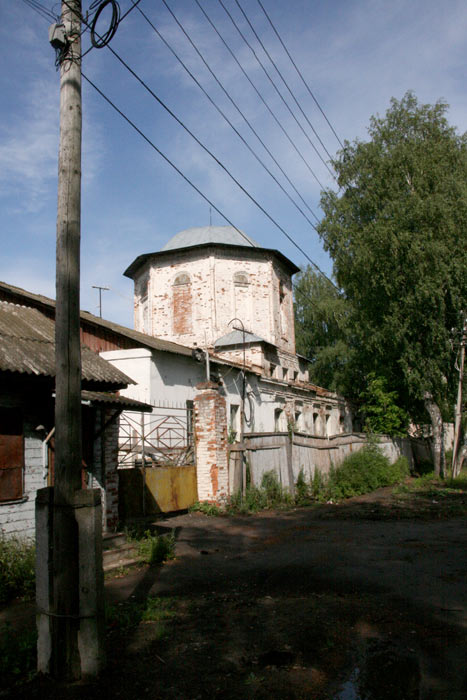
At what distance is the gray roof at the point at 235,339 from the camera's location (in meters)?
23.0

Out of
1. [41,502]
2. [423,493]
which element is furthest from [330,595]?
[423,493]

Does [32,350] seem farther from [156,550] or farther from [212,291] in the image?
[212,291]

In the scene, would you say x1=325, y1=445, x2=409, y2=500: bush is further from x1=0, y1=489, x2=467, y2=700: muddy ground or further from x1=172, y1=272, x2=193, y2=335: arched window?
x1=172, y1=272, x2=193, y2=335: arched window

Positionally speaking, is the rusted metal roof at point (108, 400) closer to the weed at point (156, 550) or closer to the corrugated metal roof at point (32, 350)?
the corrugated metal roof at point (32, 350)

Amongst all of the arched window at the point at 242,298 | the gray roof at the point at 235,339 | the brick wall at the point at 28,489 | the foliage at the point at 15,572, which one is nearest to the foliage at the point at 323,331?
the arched window at the point at 242,298

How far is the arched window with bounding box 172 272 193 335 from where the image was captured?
25.0 metres

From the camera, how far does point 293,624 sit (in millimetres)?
4918

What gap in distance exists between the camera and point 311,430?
85.5 feet

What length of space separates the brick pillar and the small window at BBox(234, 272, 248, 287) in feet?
41.4

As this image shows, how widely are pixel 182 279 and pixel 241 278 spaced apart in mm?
2818

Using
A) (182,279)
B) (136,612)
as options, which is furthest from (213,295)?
(136,612)

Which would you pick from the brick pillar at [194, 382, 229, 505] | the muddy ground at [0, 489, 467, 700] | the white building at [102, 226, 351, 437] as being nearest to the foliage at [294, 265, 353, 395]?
the white building at [102, 226, 351, 437]

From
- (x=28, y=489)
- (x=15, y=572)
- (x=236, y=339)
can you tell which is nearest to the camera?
(x=15, y=572)

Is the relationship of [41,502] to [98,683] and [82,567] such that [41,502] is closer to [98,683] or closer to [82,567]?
[82,567]
